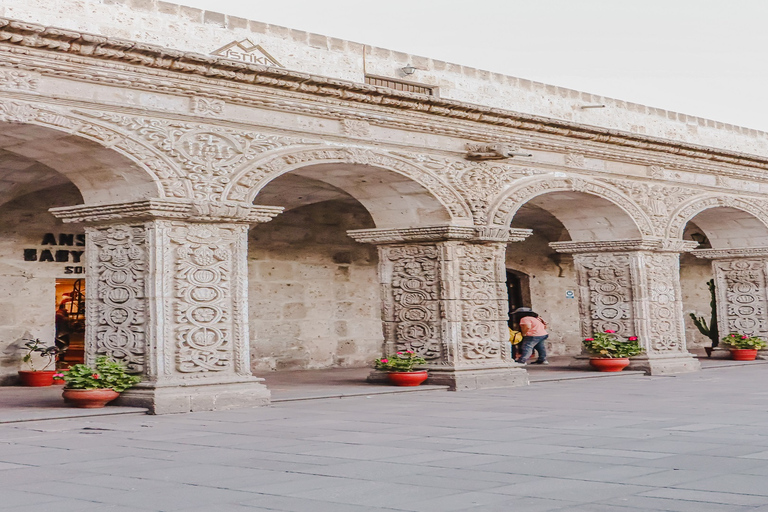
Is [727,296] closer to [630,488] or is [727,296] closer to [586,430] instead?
[586,430]

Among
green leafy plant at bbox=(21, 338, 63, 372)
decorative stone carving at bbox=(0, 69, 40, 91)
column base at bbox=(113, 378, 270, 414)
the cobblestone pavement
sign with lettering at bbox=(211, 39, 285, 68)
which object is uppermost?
sign with lettering at bbox=(211, 39, 285, 68)

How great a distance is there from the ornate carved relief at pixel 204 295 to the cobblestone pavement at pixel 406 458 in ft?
2.22

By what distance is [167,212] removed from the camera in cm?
809

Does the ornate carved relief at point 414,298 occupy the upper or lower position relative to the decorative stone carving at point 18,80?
lower

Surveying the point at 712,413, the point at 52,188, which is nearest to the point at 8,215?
the point at 52,188

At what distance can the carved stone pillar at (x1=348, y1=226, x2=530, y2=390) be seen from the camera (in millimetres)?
10180

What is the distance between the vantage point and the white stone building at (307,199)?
8.05 metres

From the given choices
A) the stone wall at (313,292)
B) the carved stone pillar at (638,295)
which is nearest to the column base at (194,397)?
the stone wall at (313,292)

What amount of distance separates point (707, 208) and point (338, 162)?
22.0 feet

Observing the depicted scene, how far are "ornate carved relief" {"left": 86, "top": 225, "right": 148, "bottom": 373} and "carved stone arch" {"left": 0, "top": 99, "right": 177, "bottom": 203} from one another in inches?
14.8

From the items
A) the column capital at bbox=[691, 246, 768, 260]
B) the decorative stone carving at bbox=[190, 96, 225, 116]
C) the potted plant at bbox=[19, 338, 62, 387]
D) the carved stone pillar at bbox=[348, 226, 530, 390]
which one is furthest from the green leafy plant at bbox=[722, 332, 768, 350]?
the potted plant at bbox=[19, 338, 62, 387]

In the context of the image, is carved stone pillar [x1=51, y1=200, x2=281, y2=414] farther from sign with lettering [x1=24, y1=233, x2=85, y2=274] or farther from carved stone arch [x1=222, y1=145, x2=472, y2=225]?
sign with lettering [x1=24, y1=233, x2=85, y2=274]

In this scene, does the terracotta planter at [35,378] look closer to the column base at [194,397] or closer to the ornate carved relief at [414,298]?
the column base at [194,397]

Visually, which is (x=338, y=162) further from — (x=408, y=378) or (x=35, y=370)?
(x=35, y=370)
